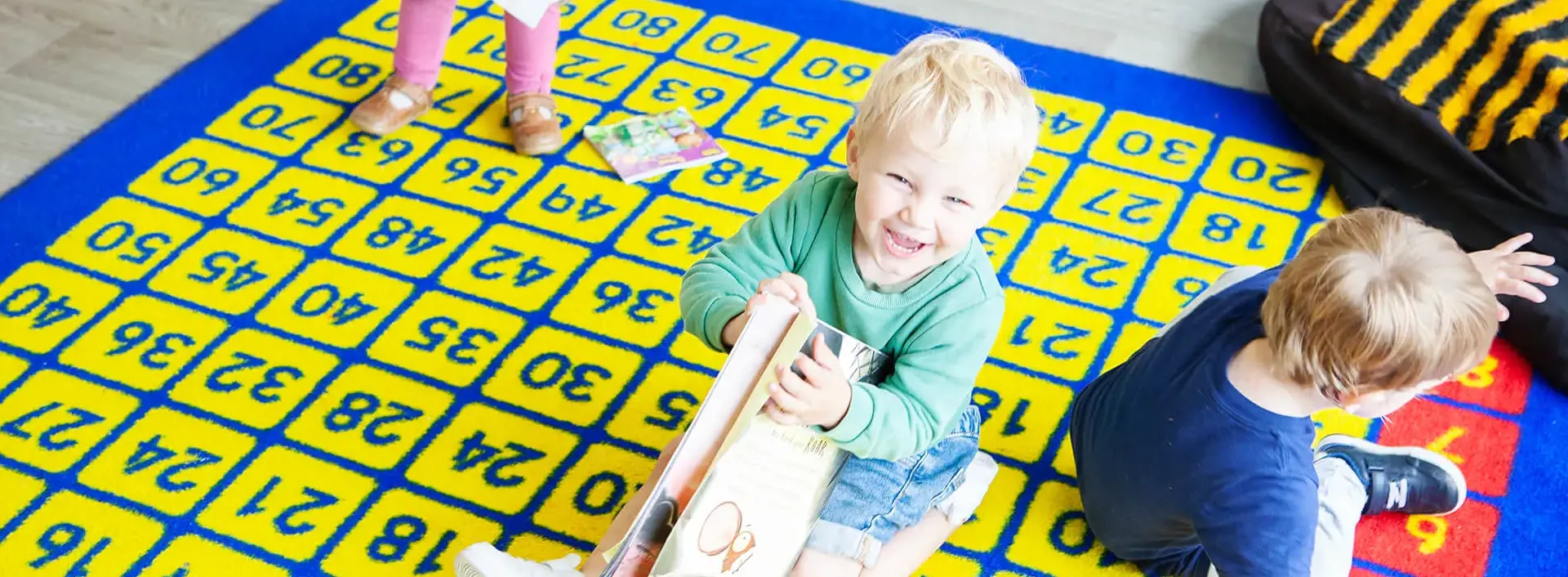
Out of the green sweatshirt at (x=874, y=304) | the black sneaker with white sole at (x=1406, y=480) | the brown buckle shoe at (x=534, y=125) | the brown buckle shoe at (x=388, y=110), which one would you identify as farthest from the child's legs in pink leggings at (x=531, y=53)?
the black sneaker with white sole at (x=1406, y=480)

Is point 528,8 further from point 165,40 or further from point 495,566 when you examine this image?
point 495,566

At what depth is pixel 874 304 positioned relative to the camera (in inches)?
46.1

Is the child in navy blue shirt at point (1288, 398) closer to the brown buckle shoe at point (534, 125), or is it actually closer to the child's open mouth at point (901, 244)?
the child's open mouth at point (901, 244)

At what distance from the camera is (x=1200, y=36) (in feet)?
7.64

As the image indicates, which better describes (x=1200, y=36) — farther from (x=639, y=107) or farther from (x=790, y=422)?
(x=790, y=422)

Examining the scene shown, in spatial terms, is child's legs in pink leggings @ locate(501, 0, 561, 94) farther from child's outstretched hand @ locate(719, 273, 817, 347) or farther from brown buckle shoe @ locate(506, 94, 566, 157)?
child's outstretched hand @ locate(719, 273, 817, 347)

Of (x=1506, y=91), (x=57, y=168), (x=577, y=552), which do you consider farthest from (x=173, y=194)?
(x=1506, y=91)

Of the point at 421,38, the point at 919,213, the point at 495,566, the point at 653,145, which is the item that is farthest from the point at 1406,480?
the point at 421,38

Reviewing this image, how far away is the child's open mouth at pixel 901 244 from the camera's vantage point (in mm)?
1115

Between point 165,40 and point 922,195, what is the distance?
1.56 meters

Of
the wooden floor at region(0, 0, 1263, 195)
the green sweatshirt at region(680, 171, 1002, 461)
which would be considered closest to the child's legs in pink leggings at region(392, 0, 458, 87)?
the wooden floor at region(0, 0, 1263, 195)

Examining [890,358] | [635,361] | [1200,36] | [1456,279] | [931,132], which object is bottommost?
[1200,36]

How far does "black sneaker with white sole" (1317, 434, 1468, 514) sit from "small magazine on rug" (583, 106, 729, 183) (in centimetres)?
94

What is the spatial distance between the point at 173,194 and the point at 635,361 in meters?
0.71
